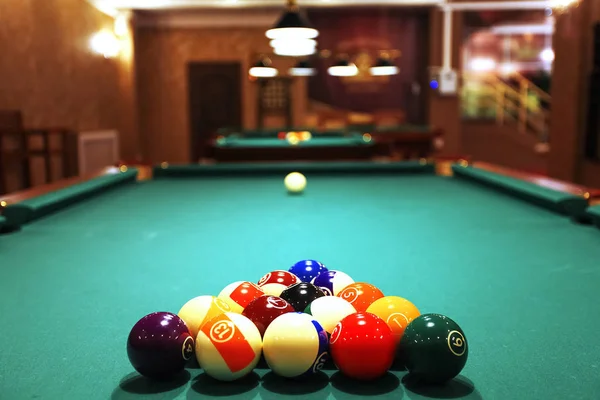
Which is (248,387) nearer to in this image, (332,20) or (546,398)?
(546,398)

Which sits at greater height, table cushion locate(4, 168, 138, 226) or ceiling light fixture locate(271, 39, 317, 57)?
ceiling light fixture locate(271, 39, 317, 57)

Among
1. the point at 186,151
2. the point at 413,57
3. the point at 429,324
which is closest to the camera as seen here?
the point at 429,324

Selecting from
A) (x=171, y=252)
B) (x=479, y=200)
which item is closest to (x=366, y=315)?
(x=171, y=252)

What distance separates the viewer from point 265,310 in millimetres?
1099

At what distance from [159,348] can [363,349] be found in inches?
12.8

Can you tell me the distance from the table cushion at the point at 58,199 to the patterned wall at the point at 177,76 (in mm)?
7980

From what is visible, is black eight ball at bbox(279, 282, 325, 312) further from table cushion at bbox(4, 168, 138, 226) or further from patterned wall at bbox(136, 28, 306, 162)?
patterned wall at bbox(136, 28, 306, 162)

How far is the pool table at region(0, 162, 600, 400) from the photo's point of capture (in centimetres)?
99


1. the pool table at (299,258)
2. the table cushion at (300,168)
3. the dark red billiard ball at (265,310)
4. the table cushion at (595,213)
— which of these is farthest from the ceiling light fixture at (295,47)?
the dark red billiard ball at (265,310)

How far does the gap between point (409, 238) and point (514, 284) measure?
66 cm

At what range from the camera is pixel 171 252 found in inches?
80.3

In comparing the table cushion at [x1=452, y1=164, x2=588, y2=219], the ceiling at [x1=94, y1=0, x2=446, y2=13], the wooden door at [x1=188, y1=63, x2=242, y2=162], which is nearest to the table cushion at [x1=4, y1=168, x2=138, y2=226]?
the table cushion at [x1=452, y1=164, x2=588, y2=219]

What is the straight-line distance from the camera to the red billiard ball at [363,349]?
97cm

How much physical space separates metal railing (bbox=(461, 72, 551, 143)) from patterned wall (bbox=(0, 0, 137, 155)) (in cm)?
645
